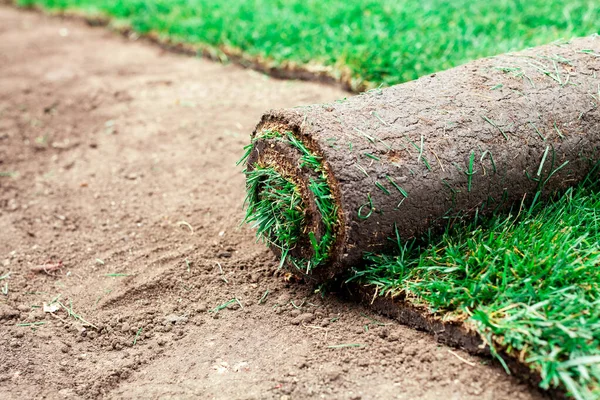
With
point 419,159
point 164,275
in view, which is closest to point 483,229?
point 419,159

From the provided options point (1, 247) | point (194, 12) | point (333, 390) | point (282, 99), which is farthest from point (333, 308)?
point (194, 12)

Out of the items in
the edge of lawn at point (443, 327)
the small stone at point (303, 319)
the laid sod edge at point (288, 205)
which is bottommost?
the small stone at point (303, 319)

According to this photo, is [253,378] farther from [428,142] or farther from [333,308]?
[428,142]

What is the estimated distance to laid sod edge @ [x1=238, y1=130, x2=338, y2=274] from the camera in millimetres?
2633

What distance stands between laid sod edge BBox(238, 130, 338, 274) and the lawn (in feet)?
0.15

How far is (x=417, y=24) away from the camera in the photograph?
204 inches

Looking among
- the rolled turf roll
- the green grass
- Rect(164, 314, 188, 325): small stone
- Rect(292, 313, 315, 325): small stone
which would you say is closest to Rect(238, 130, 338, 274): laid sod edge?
the rolled turf roll

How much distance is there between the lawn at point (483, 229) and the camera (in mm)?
2207

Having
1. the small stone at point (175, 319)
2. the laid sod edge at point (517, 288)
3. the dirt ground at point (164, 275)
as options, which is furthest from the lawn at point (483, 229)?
the small stone at point (175, 319)

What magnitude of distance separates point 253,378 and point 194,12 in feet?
16.0

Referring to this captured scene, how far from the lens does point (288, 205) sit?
2.77 metres

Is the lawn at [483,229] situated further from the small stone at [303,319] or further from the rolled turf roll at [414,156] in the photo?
the small stone at [303,319]

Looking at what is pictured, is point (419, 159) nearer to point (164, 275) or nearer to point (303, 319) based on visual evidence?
point (303, 319)

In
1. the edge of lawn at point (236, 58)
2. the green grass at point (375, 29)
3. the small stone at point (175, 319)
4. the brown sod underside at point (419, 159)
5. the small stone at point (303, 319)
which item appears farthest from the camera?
the edge of lawn at point (236, 58)
